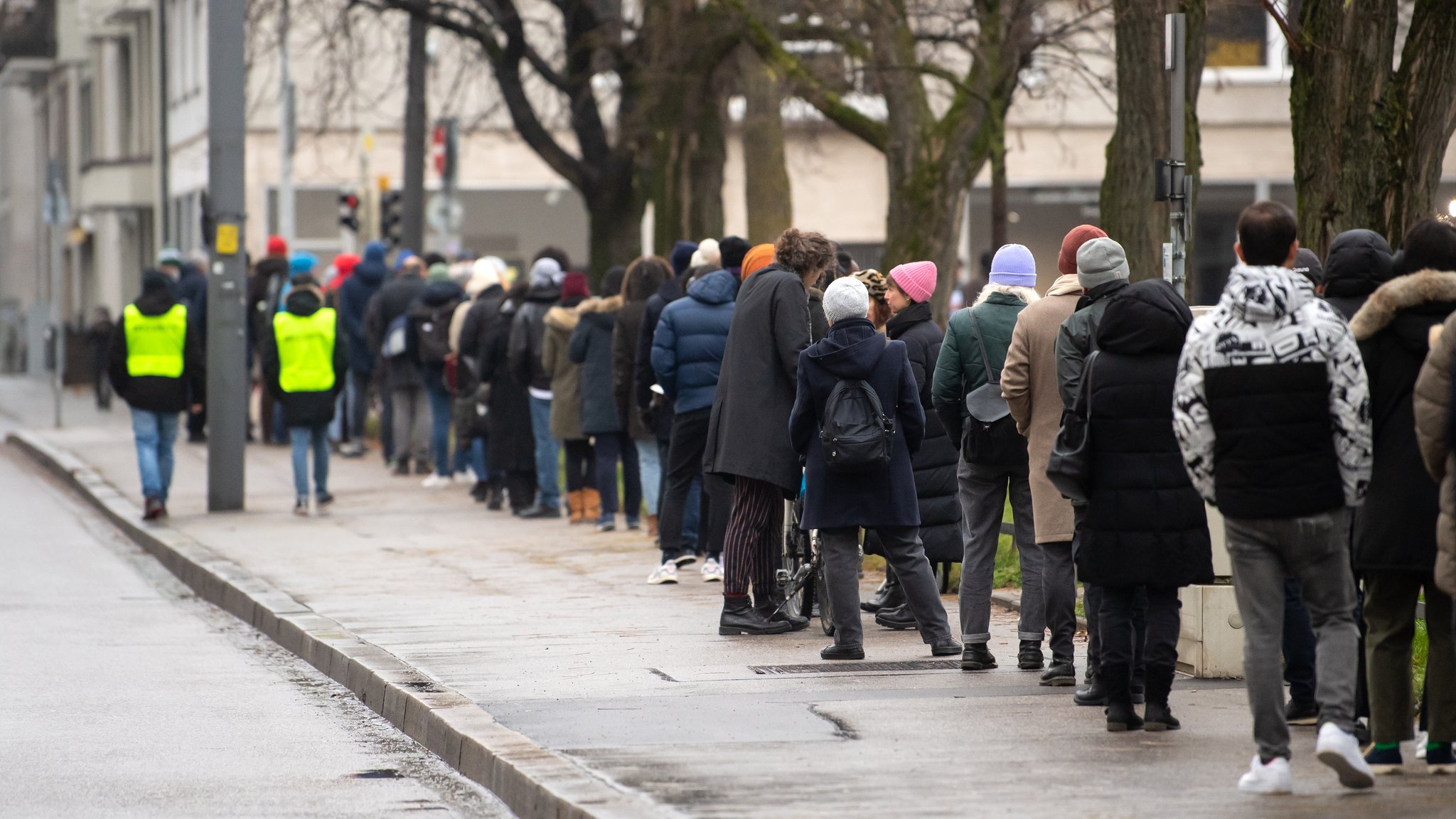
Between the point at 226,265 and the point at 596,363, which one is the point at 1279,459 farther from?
the point at 226,265

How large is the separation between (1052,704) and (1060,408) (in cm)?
117

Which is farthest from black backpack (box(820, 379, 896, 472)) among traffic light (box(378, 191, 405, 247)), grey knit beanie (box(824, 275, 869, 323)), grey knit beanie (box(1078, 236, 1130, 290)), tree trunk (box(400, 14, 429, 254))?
traffic light (box(378, 191, 405, 247))

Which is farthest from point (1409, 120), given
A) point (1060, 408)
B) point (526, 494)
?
point (526, 494)

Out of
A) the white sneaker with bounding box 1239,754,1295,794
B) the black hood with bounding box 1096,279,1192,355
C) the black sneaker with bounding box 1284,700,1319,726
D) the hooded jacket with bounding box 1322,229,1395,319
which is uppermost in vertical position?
the hooded jacket with bounding box 1322,229,1395,319

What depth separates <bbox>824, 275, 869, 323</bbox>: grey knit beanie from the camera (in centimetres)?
920

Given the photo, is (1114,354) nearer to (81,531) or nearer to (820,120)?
(81,531)

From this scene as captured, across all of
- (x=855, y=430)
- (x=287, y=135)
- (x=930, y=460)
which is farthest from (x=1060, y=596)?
(x=287, y=135)

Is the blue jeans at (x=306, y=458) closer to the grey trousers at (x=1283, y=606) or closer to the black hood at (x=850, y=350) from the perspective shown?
the black hood at (x=850, y=350)

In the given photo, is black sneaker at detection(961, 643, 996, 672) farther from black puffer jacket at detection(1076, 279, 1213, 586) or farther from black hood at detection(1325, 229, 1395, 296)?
black hood at detection(1325, 229, 1395, 296)

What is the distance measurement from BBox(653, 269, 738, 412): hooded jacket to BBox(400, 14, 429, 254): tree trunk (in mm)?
11685

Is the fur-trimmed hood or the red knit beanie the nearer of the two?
the fur-trimmed hood

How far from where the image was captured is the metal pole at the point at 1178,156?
36.4 feet

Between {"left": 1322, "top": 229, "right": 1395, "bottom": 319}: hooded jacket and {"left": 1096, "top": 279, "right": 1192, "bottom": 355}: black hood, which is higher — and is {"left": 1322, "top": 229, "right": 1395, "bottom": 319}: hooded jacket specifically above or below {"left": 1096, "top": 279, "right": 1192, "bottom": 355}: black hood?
above

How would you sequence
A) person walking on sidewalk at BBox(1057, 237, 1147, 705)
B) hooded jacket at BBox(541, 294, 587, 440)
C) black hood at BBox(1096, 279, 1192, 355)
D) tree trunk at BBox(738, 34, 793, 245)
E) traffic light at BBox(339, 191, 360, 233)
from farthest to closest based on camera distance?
traffic light at BBox(339, 191, 360, 233)
tree trunk at BBox(738, 34, 793, 245)
hooded jacket at BBox(541, 294, 587, 440)
person walking on sidewalk at BBox(1057, 237, 1147, 705)
black hood at BBox(1096, 279, 1192, 355)
